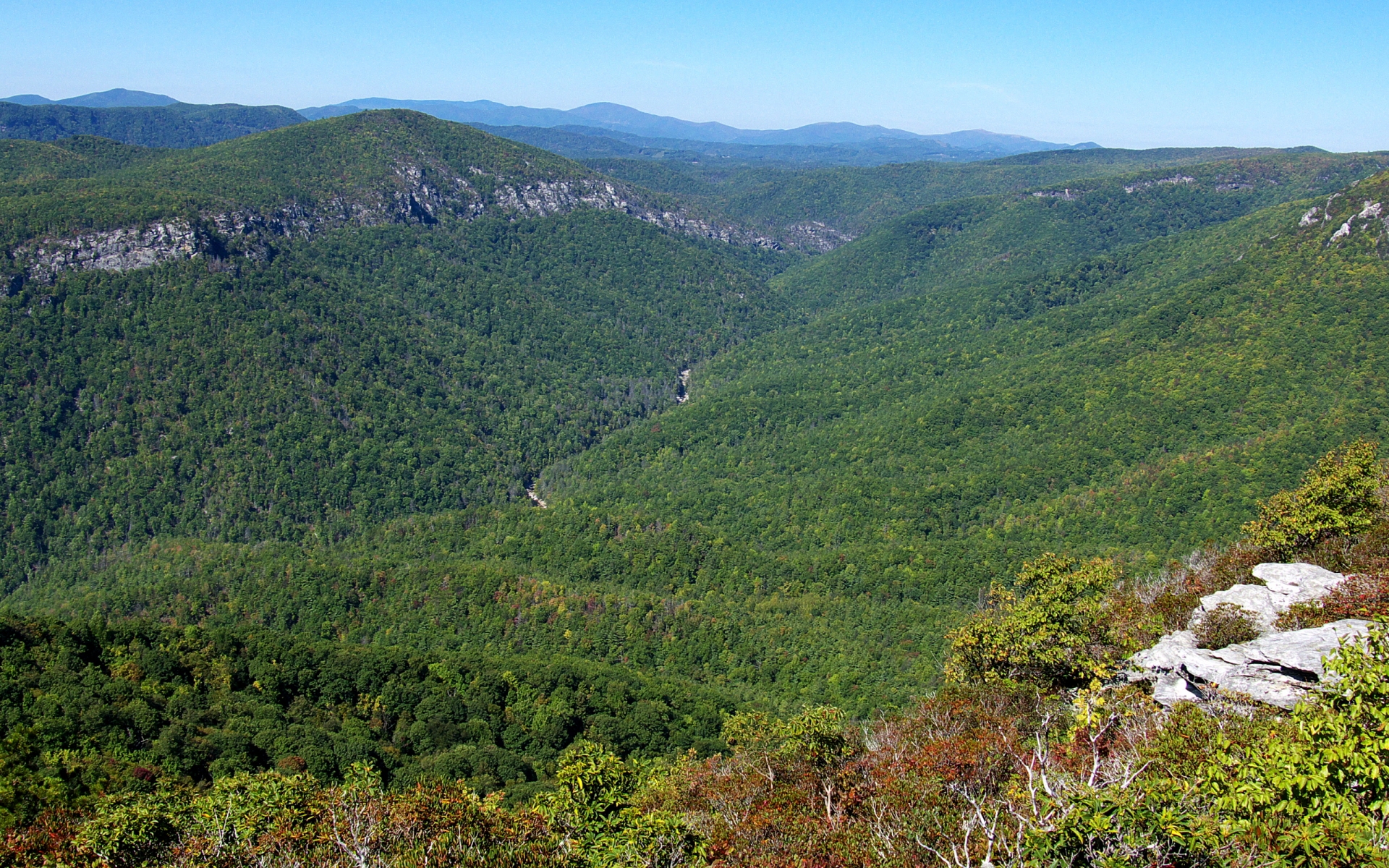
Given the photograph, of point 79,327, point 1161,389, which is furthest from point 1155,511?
point 79,327

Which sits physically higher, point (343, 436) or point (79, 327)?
point (79, 327)

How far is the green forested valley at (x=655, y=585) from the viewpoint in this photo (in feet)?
88.3

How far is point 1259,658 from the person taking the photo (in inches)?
1109

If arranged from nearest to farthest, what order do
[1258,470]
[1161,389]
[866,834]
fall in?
[866,834], [1258,470], [1161,389]

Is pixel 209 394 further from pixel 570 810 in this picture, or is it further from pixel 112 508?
pixel 570 810

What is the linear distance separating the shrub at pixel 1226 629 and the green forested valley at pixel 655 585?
3.73 m

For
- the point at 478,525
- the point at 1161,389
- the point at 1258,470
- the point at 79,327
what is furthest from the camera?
the point at 79,327

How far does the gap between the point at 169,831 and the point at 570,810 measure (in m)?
15.0

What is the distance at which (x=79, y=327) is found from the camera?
588 feet

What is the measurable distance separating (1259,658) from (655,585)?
10671 cm

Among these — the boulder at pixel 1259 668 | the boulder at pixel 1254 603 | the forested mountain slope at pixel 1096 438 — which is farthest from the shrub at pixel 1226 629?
the forested mountain slope at pixel 1096 438

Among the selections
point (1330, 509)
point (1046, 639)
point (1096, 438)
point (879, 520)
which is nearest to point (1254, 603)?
point (1046, 639)

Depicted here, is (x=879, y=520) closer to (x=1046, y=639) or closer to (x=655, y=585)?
(x=655, y=585)

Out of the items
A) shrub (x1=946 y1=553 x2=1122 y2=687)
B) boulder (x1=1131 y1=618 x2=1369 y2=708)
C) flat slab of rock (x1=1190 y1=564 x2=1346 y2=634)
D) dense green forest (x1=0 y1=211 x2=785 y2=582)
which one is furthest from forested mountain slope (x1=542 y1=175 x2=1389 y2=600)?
boulder (x1=1131 y1=618 x2=1369 y2=708)
